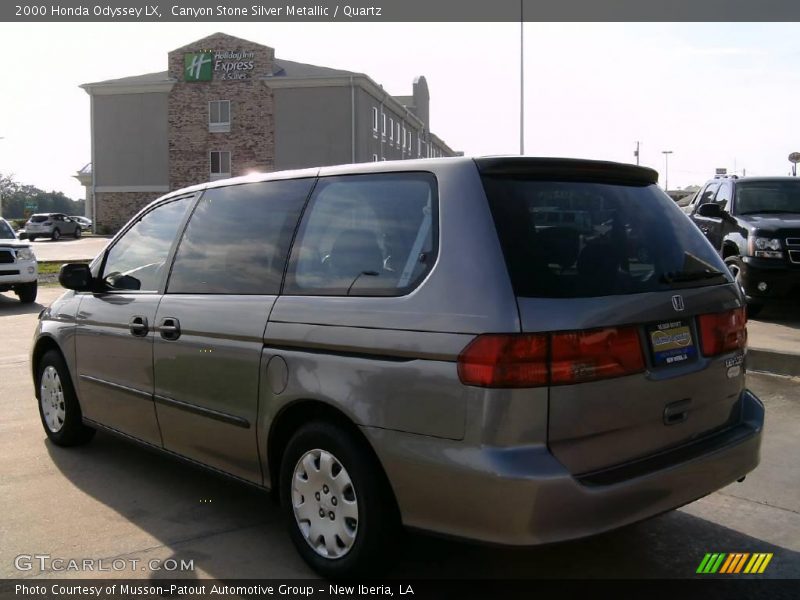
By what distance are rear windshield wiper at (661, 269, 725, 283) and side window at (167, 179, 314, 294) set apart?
171cm

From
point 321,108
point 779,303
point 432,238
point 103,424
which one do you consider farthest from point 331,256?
point 321,108

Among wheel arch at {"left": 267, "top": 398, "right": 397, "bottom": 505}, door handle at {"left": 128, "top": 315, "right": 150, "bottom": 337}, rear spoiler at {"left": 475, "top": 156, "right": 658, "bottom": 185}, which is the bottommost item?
wheel arch at {"left": 267, "top": 398, "right": 397, "bottom": 505}

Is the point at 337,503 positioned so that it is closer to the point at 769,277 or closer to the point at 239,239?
the point at 239,239

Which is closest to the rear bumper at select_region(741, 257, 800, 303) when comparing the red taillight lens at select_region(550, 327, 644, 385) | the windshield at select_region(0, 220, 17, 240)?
the red taillight lens at select_region(550, 327, 644, 385)

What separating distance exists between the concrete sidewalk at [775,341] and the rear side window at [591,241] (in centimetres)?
413

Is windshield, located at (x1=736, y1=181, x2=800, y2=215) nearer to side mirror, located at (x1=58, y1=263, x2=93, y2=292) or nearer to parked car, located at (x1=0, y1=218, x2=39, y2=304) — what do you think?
side mirror, located at (x1=58, y1=263, x2=93, y2=292)

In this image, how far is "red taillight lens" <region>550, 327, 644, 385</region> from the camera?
9.02 feet

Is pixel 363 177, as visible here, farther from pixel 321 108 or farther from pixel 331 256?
pixel 321 108

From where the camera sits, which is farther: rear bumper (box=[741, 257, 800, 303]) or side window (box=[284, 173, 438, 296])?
rear bumper (box=[741, 257, 800, 303])

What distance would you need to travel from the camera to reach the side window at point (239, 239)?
12.3 feet

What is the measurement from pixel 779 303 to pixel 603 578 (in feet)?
30.5

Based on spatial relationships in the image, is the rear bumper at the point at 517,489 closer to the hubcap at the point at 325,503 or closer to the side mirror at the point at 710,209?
the hubcap at the point at 325,503

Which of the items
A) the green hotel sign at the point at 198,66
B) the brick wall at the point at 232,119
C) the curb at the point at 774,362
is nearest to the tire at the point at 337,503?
the curb at the point at 774,362

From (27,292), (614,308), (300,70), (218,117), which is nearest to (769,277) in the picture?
(614,308)
